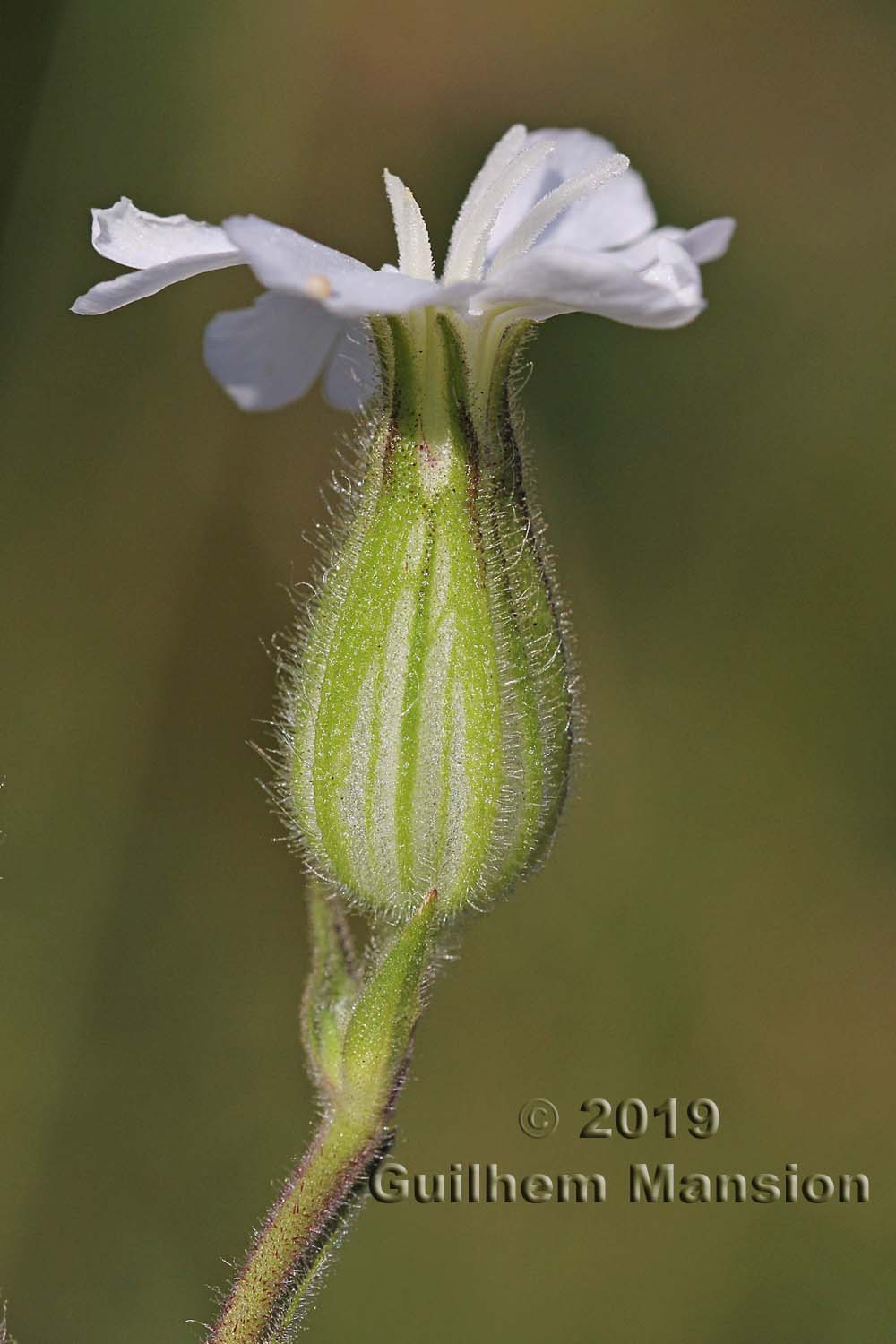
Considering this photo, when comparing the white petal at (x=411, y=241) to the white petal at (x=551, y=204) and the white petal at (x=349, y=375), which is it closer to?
the white petal at (x=551, y=204)

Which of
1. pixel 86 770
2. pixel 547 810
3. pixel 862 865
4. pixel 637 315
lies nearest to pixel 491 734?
pixel 547 810

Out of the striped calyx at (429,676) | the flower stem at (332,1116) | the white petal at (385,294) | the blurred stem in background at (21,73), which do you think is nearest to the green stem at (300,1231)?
the flower stem at (332,1116)

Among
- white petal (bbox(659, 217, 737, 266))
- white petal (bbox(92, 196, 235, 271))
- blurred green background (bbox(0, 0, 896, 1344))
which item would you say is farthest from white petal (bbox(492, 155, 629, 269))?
blurred green background (bbox(0, 0, 896, 1344))

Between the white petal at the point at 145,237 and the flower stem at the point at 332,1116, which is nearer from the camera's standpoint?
the flower stem at the point at 332,1116

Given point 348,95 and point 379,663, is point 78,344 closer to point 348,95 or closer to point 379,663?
point 348,95

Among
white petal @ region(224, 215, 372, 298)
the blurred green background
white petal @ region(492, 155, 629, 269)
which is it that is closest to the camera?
white petal @ region(224, 215, 372, 298)

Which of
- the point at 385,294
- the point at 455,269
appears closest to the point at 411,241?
the point at 455,269

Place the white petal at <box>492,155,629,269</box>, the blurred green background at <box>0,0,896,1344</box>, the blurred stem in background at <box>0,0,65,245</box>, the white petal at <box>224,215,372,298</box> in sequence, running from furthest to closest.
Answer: the blurred stem in background at <box>0,0,65,245</box> < the blurred green background at <box>0,0,896,1344</box> < the white petal at <box>492,155,629,269</box> < the white petal at <box>224,215,372,298</box>

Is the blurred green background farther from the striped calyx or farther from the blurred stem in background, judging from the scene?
the striped calyx
